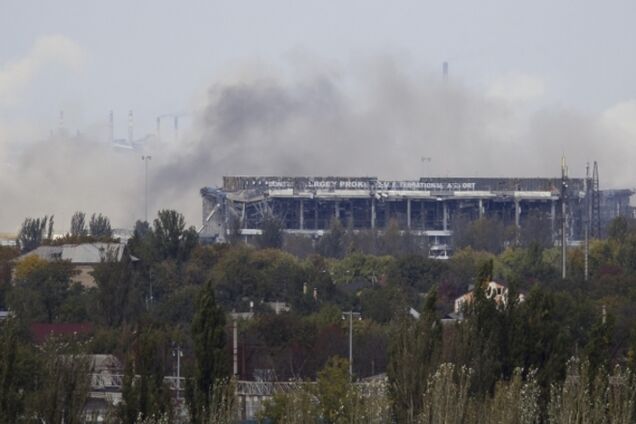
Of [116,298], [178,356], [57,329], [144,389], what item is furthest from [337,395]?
[116,298]

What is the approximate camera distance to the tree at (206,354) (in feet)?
89.1

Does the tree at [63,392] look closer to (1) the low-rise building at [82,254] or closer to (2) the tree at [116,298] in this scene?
(2) the tree at [116,298]

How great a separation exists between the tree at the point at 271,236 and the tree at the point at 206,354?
54.8 meters

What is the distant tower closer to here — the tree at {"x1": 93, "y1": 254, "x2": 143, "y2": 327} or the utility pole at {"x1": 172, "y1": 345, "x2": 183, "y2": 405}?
the tree at {"x1": 93, "y1": 254, "x2": 143, "y2": 327}

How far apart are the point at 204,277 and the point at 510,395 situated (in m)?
34.4

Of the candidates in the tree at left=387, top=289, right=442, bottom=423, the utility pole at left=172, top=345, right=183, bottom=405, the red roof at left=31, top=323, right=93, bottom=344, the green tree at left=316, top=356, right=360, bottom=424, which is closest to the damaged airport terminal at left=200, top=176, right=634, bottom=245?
the red roof at left=31, top=323, right=93, bottom=344

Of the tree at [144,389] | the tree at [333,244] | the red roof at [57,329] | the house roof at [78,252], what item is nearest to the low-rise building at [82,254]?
the house roof at [78,252]

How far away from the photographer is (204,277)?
57438mm

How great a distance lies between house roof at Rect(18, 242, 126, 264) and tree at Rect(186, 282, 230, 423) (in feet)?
95.4

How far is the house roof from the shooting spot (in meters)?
60.3

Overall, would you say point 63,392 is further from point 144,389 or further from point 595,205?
point 595,205

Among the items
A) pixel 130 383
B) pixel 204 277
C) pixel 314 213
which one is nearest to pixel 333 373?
pixel 130 383

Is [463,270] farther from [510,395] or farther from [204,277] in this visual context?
[510,395]

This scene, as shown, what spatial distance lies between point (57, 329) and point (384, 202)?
193ft
